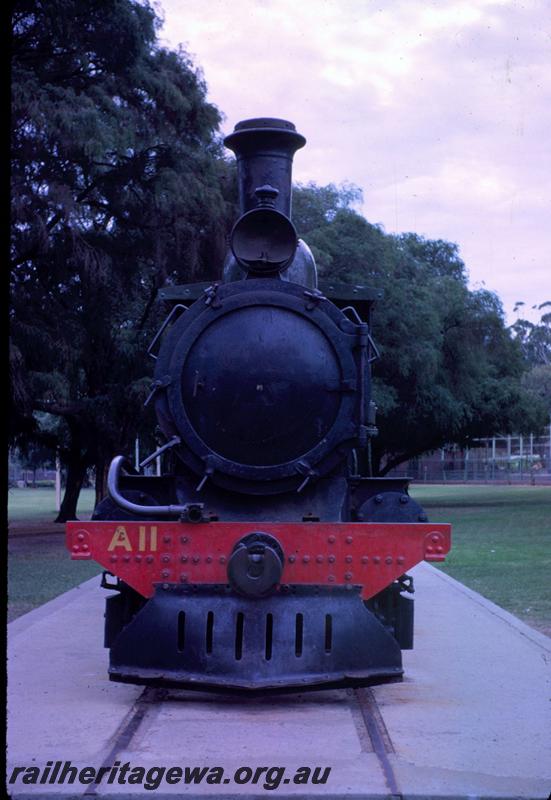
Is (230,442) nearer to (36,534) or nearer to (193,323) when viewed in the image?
(193,323)

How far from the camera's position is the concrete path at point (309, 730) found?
14.0 ft

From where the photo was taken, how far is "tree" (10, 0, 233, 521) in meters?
15.6

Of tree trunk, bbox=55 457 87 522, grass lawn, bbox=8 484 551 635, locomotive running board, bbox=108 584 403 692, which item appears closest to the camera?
locomotive running board, bbox=108 584 403 692

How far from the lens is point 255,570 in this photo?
18.2ft

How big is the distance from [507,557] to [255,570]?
10.7m

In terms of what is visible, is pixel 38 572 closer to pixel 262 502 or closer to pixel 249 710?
pixel 262 502

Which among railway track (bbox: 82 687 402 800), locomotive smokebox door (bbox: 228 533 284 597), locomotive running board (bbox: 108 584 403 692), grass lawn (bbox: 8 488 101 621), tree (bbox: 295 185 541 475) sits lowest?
grass lawn (bbox: 8 488 101 621)

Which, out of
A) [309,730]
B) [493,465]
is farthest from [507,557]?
[493,465]

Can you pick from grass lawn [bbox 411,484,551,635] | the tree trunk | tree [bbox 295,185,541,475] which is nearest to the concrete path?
grass lawn [bbox 411,484,551,635]

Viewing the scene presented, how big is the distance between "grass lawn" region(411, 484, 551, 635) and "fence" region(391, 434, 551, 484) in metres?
30.0

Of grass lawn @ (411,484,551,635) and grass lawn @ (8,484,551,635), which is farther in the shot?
grass lawn @ (8,484,551,635)

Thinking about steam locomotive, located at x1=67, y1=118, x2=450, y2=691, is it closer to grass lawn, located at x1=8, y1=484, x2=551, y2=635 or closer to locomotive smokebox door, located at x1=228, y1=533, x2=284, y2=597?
locomotive smokebox door, located at x1=228, y1=533, x2=284, y2=597

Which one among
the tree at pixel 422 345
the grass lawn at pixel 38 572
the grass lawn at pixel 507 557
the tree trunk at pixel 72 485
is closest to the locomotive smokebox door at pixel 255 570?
the grass lawn at pixel 507 557

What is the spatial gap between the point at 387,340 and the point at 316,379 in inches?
844
